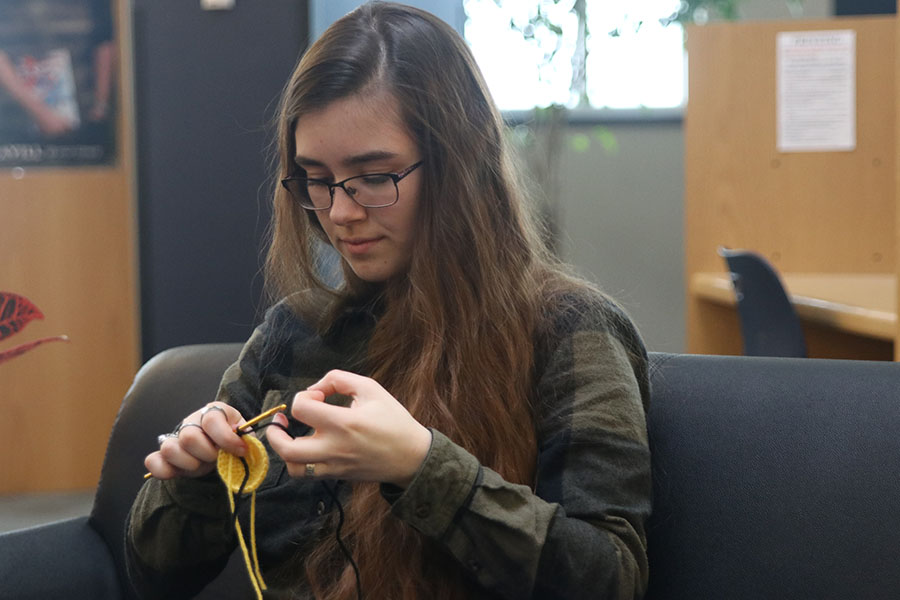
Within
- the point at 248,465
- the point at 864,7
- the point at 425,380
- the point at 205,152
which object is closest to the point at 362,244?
the point at 425,380

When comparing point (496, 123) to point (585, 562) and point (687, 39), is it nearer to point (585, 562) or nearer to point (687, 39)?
point (585, 562)

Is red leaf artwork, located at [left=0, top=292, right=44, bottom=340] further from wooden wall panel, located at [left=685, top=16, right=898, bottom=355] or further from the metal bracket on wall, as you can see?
wooden wall panel, located at [left=685, top=16, right=898, bottom=355]

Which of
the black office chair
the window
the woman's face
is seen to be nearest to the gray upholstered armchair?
the woman's face

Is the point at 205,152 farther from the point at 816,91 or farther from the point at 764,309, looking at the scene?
the point at 816,91

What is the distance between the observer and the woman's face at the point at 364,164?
1.05m

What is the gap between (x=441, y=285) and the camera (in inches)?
42.3

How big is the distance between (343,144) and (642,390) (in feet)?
1.35

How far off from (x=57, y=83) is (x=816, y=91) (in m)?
2.31

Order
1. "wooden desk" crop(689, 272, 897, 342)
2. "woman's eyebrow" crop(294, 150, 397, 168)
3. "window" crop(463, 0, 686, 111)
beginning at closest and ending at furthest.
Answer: "woman's eyebrow" crop(294, 150, 397, 168) → "wooden desk" crop(689, 272, 897, 342) → "window" crop(463, 0, 686, 111)

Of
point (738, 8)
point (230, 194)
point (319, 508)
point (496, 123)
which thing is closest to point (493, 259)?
point (496, 123)

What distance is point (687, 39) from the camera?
2.99 meters

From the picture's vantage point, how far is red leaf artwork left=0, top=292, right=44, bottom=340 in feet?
2.62

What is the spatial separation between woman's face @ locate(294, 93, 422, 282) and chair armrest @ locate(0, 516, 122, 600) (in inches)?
21.7

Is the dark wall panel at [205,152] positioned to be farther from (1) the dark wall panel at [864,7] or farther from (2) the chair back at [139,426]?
(1) the dark wall panel at [864,7]
